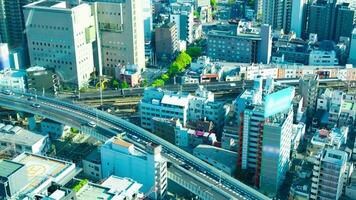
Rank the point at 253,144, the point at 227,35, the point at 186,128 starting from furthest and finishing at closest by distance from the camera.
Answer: the point at 227,35, the point at 186,128, the point at 253,144

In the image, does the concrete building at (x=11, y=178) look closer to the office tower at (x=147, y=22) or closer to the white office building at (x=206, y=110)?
the white office building at (x=206, y=110)

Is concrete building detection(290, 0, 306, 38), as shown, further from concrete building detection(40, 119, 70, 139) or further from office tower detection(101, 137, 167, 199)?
office tower detection(101, 137, 167, 199)

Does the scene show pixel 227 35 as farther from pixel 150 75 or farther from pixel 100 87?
pixel 100 87

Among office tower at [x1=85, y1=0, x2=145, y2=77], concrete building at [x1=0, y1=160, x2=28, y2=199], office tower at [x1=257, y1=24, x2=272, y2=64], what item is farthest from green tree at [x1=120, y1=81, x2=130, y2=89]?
concrete building at [x1=0, y1=160, x2=28, y2=199]

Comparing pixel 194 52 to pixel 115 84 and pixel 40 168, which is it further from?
pixel 40 168

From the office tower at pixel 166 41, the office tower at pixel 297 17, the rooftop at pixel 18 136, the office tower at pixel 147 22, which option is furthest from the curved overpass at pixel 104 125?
the office tower at pixel 297 17

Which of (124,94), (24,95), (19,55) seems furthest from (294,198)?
(19,55)

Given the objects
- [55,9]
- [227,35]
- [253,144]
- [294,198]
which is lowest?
[294,198]
